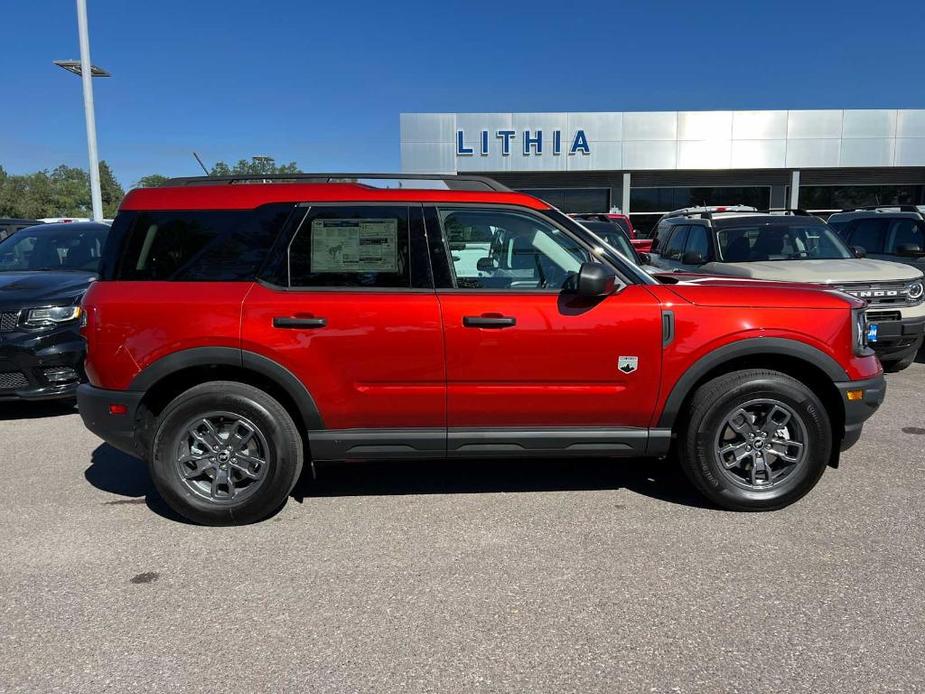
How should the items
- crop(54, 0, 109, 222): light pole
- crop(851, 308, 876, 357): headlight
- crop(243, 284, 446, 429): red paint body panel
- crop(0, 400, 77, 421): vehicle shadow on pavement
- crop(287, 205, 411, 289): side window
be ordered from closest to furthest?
crop(243, 284, 446, 429): red paint body panel, crop(287, 205, 411, 289): side window, crop(851, 308, 876, 357): headlight, crop(0, 400, 77, 421): vehicle shadow on pavement, crop(54, 0, 109, 222): light pole

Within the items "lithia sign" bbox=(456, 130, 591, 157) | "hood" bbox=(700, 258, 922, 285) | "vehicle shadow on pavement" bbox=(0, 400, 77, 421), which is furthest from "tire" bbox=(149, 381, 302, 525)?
"lithia sign" bbox=(456, 130, 591, 157)

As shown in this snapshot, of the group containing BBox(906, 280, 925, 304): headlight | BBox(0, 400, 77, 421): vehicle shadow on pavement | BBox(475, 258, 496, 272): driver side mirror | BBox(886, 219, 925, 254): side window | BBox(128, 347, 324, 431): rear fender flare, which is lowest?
BBox(0, 400, 77, 421): vehicle shadow on pavement

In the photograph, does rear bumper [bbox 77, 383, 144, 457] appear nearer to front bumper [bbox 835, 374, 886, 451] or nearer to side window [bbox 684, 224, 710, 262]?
front bumper [bbox 835, 374, 886, 451]

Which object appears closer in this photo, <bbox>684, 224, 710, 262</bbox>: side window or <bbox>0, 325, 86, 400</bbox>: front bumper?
<bbox>0, 325, 86, 400</bbox>: front bumper

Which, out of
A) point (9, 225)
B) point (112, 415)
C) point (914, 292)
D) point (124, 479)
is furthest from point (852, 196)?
point (112, 415)

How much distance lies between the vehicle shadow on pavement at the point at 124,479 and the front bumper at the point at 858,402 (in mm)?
3896

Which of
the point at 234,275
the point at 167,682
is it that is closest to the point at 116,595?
the point at 167,682

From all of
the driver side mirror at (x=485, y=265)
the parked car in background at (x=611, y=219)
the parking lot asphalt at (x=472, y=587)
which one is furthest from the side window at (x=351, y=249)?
the parked car in background at (x=611, y=219)

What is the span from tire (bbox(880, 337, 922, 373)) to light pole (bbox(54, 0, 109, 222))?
536 inches

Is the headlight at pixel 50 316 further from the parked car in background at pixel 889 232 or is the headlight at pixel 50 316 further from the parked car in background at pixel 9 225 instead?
the parked car in background at pixel 889 232

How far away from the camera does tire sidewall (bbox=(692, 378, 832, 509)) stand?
153 inches

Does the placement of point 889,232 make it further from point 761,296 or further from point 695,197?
point 695,197

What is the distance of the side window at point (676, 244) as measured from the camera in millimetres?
Answer: 9742

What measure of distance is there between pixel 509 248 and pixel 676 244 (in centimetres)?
680
